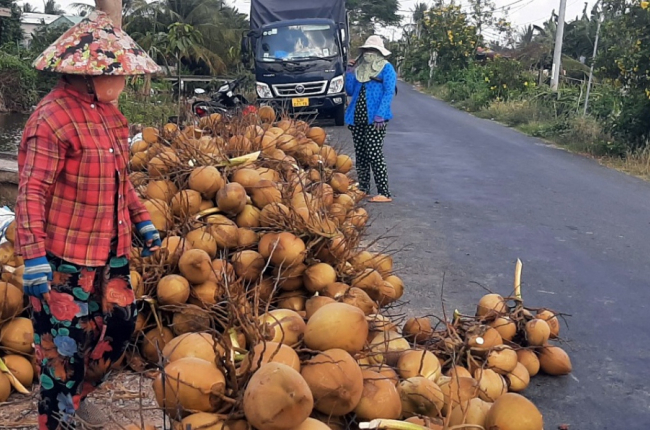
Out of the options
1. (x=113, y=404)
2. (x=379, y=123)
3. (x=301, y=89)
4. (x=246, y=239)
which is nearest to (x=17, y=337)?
(x=113, y=404)

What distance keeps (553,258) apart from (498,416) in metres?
3.73

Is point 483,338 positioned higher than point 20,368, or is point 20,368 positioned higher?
point 483,338

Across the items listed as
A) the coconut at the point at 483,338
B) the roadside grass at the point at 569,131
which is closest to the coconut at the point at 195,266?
the coconut at the point at 483,338

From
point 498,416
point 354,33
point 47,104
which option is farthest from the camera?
point 354,33

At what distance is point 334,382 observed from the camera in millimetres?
1964

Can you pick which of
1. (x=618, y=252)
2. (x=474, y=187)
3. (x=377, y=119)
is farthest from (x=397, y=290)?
(x=474, y=187)

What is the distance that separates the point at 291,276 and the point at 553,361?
1.45 metres

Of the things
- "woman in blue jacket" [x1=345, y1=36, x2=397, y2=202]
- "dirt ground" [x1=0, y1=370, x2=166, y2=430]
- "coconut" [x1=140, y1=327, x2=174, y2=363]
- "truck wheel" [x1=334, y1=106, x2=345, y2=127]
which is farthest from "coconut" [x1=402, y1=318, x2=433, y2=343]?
"truck wheel" [x1=334, y1=106, x2=345, y2=127]

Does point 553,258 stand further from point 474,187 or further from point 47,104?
point 47,104

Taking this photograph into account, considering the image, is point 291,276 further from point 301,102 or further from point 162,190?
point 301,102

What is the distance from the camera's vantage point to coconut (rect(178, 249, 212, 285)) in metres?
3.10

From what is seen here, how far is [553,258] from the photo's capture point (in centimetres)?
564

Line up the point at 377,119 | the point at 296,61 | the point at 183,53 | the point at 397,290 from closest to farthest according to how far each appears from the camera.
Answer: the point at 397,290 → the point at 377,119 → the point at 296,61 → the point at 183,53

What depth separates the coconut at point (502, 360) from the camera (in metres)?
3.04
